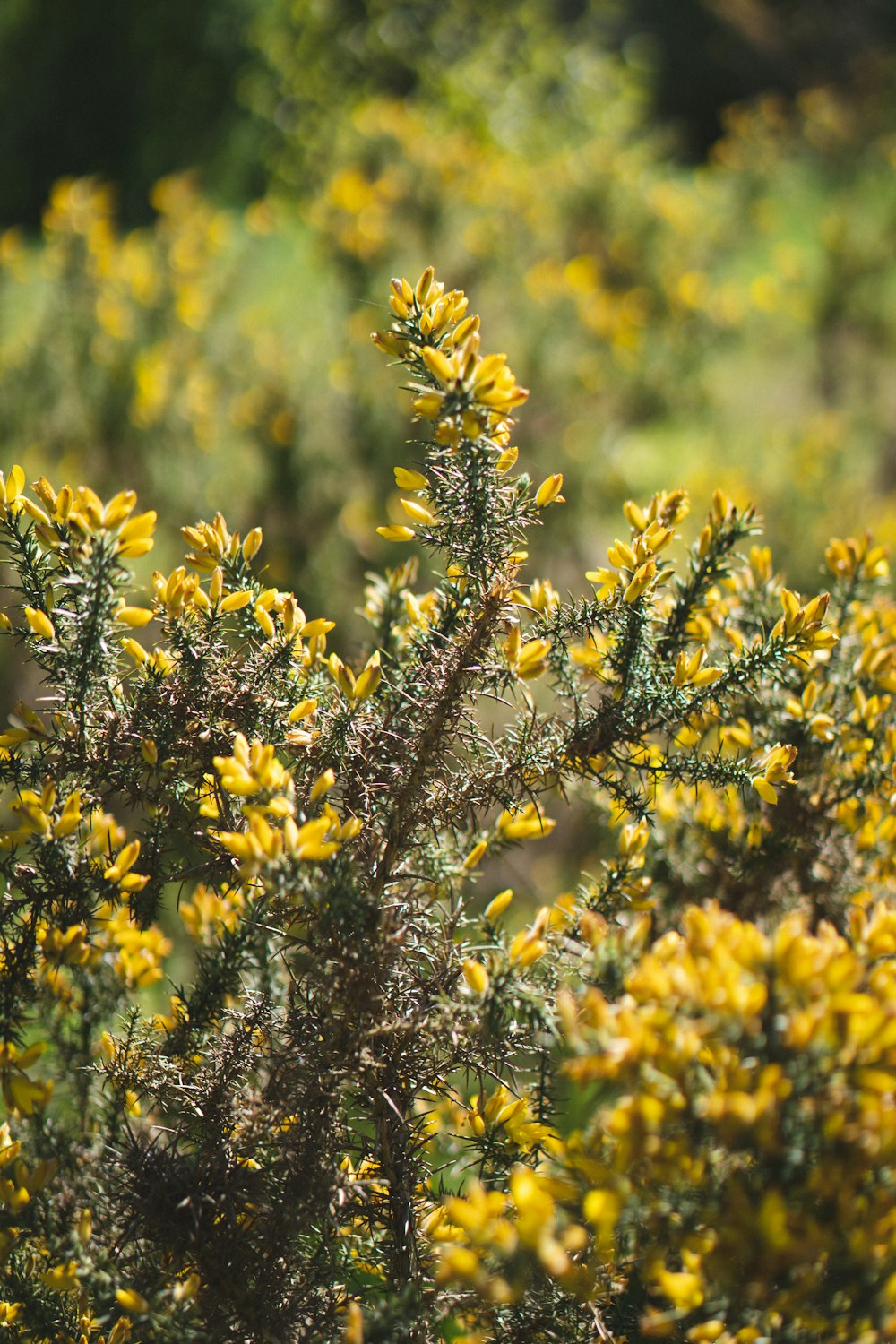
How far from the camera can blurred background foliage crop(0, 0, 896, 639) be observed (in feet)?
13.0

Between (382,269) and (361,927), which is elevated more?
(382,269)

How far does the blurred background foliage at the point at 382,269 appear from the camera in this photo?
3.96 meters

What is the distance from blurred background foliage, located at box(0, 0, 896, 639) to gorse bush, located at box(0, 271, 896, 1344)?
0.61 meters

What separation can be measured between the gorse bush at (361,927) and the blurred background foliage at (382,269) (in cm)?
61

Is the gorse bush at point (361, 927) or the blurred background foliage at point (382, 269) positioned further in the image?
the blurred background foliage at point (382, 269)

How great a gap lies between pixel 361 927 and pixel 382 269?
388cm

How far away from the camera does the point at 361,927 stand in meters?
1.23

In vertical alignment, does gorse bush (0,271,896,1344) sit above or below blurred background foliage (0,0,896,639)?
below

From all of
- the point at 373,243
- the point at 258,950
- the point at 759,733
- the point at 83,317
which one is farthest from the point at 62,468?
the point at 759,733

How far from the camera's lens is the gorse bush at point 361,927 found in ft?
3.66

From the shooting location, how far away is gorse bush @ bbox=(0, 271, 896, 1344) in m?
1.12

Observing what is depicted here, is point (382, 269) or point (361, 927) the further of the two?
point (382, 269)

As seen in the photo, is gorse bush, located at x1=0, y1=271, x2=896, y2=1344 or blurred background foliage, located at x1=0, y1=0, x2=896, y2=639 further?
blurred background foliage, located at x1=0, y1=0, x2=896, y2=639

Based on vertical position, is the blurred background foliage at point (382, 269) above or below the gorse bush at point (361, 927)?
above
